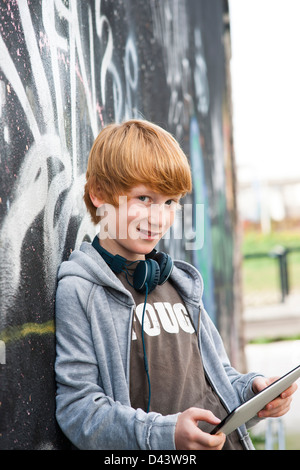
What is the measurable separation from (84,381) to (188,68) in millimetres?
3700

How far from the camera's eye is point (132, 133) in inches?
63.0

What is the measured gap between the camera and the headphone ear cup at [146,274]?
158 centimetres

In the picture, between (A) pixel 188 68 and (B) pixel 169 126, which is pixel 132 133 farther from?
(A) pixel 188 68

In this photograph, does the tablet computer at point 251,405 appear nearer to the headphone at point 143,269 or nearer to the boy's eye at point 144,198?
the headphone at point 143,269

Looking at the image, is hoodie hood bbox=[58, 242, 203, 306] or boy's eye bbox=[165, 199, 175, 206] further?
boy's eye bbox=[165, 199, 175, 206]

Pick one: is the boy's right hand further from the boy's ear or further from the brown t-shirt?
the boy's ear

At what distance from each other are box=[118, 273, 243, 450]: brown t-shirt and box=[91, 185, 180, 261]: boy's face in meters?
0.09

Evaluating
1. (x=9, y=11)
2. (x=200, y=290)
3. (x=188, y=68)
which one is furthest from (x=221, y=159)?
(x=9, y=11)

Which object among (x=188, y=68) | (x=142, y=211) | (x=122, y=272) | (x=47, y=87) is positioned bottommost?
(x=122, y=272)

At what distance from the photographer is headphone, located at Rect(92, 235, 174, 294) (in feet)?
5.17

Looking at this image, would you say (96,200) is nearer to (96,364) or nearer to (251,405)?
(96,364)

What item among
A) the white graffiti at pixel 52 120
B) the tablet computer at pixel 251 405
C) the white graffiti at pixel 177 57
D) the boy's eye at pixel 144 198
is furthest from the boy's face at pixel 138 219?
the white graffiti at pixel 177 57

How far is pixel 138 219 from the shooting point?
1.58 meters

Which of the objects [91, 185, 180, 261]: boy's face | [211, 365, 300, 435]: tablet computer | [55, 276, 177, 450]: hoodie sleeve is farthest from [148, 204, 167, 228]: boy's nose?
[211, 365, 300, 435]: tablet computer
